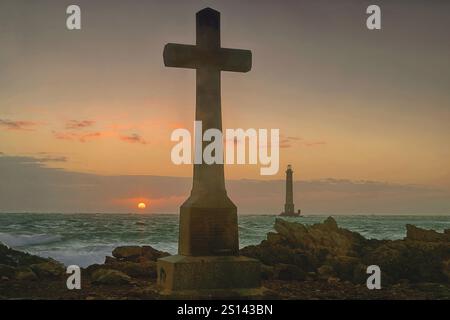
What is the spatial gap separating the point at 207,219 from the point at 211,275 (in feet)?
3.32

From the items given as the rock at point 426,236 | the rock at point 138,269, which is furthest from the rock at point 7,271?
the rock at point 426,236

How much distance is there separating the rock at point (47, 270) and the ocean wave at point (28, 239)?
60.5ft

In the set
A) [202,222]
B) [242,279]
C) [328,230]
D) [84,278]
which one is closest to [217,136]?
[202,222]

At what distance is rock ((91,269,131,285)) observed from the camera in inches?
442

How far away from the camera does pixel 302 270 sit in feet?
41.6

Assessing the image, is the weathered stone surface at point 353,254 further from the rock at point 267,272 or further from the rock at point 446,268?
the rock at point 267,272

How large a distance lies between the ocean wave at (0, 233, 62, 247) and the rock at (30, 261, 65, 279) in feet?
60.5

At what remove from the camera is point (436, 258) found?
13.1 m

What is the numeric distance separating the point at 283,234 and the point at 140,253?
4128mm

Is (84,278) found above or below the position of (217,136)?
below

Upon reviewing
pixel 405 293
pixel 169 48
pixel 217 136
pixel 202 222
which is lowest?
pixel 405 293
